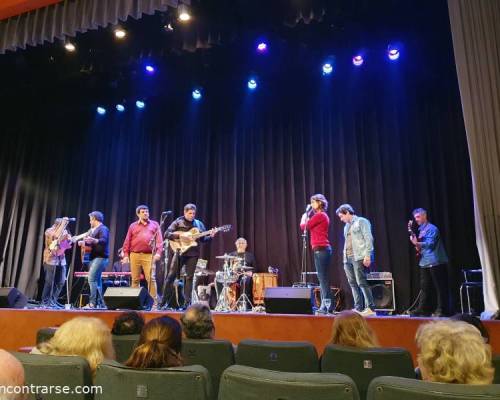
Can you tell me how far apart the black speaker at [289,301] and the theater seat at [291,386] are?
137 inches

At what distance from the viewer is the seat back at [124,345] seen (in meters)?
3.17

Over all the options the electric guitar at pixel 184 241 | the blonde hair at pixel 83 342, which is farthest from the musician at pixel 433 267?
the blonde hair at pixel 83 342

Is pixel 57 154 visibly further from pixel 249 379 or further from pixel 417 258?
pixel 249 379

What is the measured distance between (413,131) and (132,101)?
7.59 meters

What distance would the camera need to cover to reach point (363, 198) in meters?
9.34

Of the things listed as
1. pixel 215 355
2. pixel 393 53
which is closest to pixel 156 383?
pixel 215 355

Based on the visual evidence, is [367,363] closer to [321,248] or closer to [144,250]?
[321,248]

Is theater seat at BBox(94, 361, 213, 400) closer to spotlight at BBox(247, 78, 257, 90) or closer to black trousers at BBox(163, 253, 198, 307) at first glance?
black trousers at BBox(163, 253, 198, 307)

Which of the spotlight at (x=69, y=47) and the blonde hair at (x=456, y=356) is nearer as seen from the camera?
the blonde hair at (x=456, y=356)

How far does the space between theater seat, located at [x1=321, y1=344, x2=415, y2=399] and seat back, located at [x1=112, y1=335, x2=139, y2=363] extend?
1.49 metres

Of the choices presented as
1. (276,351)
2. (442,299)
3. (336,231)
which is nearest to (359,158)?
(336,231)

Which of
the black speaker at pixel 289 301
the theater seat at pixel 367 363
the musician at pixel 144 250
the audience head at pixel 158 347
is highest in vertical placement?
the musician at pixel 144 250

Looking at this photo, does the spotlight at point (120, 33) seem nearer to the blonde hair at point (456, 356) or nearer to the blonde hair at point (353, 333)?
the blonde hair at point (353, 333)

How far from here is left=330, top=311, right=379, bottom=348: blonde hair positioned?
2668 mm
